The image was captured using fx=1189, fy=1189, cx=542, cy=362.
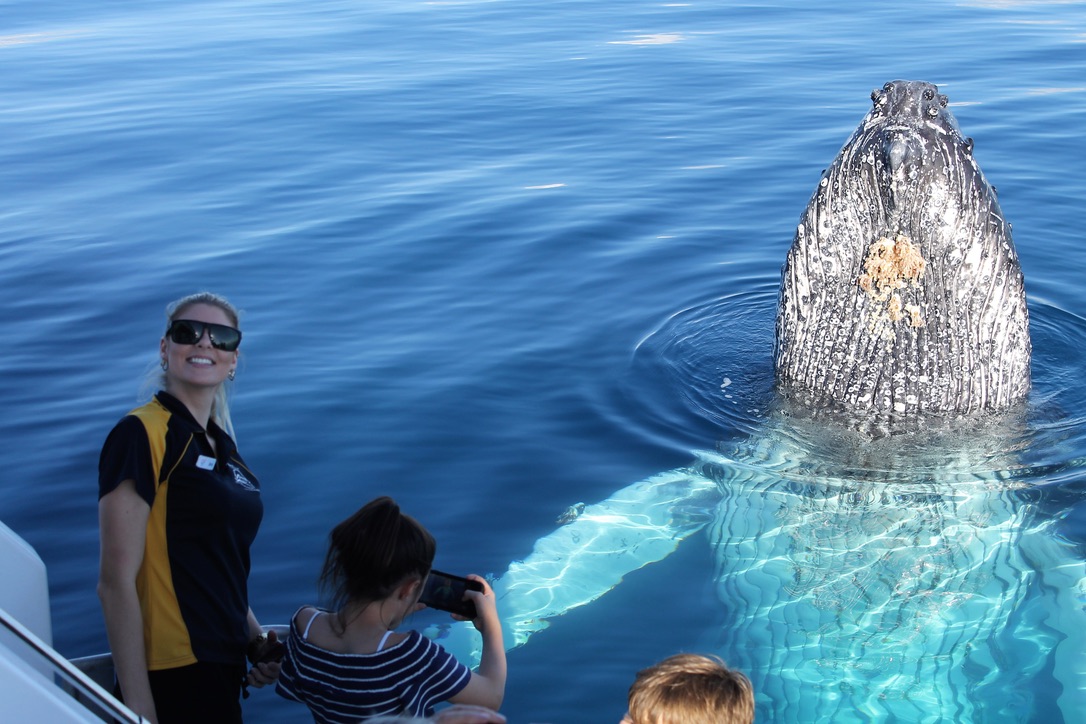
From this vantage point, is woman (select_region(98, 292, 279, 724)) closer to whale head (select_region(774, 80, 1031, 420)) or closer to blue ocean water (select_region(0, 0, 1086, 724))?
blue ocean water (select_region(0, 0, 1086, 724))

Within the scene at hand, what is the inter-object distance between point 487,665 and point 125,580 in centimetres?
115

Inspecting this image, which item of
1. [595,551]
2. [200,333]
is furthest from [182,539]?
[595,551]

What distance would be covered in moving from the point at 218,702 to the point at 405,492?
317 cm

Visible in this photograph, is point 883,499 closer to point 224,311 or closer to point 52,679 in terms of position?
point 224,311

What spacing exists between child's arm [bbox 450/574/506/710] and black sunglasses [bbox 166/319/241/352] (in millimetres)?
1169

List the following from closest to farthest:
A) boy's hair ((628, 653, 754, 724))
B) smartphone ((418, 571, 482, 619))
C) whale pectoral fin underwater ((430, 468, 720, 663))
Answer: boy's hair ((628, 653, 754, 724))
smartphone ((418, 571, 482, 619))
whale pectoral fin underwater ((430, 468, 720, 663))

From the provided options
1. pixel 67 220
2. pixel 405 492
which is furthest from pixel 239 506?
pixel 67 220

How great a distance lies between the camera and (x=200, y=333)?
13.3 feet

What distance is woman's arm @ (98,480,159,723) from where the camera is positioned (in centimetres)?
366

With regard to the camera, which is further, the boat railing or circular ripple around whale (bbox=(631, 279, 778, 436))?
circular ripple around whale (bbox=(631, 279, 778, 436))

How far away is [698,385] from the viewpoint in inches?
312

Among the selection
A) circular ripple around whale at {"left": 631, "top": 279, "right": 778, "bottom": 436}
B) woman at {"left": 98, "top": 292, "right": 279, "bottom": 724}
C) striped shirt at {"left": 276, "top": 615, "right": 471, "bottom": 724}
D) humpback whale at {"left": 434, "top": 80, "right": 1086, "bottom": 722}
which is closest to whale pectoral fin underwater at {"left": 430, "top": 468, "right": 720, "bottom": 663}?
humpback whale at {"left": 434, "top": 80, "right": 1086, "bottom": 722}

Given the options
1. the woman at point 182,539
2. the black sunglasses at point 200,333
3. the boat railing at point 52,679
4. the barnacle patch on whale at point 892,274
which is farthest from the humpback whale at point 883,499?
the boat railing at point 52,679

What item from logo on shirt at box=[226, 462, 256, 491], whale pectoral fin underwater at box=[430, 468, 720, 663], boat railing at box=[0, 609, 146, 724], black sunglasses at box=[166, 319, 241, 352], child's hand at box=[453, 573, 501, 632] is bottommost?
whale pectoral fin underwater at box=[430, 468, 720, 663]
